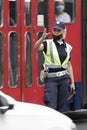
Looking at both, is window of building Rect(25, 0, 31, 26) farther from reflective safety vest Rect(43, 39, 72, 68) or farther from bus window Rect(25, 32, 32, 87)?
reflective safety vest Rect(43, 39, 72, 68)

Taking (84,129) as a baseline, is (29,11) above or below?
above

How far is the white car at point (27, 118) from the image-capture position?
859 centimetres

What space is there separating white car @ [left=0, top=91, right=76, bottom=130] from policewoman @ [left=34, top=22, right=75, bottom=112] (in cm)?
334

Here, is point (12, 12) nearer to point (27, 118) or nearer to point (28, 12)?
point (28, 12)

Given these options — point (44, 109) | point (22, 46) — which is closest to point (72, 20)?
point (22, 46)

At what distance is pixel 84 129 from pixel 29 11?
87.5 inches

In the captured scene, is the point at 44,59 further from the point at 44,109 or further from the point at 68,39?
the point at 44,109

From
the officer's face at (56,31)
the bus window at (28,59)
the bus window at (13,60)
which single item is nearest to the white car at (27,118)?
the officer's face at (56,31)

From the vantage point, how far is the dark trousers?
1236 cm

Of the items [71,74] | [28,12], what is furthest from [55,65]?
[28,12]

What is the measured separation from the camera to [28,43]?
13117 mm

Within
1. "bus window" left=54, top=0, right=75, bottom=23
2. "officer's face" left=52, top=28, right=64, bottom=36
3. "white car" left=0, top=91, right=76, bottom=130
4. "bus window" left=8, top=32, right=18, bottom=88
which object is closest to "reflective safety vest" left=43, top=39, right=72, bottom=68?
"officer's face" left=52, top=28, right=64, bottom=36

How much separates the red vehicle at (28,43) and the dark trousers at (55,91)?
65cm

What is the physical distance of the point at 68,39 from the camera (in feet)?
44.6
